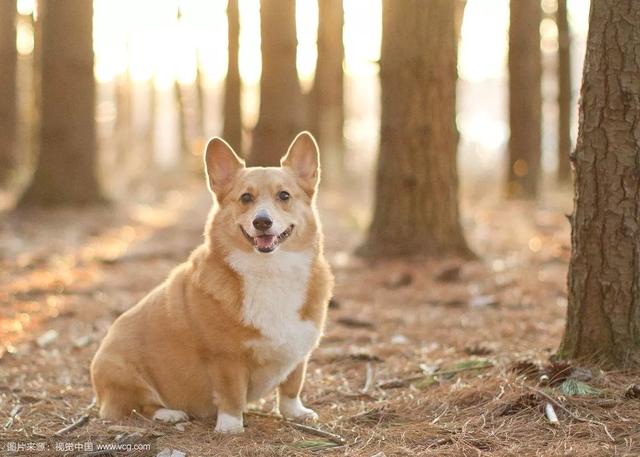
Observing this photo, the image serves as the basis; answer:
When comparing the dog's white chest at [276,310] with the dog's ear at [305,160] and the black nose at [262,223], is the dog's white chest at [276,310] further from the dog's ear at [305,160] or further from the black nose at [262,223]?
the dog's ear at [305,160]

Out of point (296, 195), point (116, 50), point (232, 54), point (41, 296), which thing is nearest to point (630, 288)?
point (296, 195)

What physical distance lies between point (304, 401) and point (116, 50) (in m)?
35.2

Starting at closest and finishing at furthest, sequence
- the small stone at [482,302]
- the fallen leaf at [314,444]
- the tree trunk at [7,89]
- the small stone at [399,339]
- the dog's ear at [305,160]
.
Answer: the fallen leaf at [314,444]
the dog's ear at [305,160]
the small stone at [399,339]
the small stone at [482,302]
the tree trunk at [7,89]

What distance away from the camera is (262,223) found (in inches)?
174

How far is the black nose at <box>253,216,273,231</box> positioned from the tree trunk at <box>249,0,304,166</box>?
8408 millimetres

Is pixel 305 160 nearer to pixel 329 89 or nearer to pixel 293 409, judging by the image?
pixel 293 409

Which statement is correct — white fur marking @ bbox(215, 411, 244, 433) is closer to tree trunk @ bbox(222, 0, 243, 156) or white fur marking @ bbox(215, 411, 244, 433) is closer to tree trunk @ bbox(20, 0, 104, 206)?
tree trunk @ bbox(20, 0, 104, 206)

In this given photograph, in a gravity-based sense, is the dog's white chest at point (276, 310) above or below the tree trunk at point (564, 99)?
below

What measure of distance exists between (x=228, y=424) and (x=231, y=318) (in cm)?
57

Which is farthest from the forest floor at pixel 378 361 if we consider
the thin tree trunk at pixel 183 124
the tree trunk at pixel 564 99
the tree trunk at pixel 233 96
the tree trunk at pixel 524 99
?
the thin tree trunk at pixel 183 124

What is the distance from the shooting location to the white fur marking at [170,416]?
15.1ft

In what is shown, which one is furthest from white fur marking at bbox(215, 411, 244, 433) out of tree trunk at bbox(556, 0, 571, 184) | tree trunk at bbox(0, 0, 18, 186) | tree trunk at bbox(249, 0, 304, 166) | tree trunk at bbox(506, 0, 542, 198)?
tree trunk at bbox(556, 0, 571, 184)

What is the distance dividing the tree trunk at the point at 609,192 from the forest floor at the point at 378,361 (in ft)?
0.89

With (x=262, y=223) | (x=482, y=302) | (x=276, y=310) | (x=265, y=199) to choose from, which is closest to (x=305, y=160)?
(x=265, y=199)
